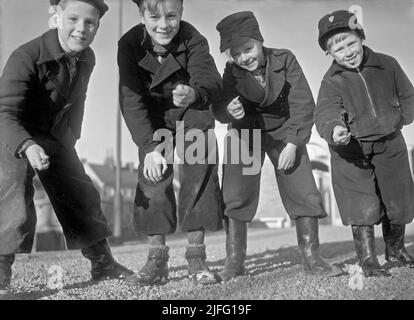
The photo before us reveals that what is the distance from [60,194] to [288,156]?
0.83 meters

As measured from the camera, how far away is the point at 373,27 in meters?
1.90

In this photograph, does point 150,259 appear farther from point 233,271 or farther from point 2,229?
point 2,229

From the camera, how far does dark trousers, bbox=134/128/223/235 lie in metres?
1.67

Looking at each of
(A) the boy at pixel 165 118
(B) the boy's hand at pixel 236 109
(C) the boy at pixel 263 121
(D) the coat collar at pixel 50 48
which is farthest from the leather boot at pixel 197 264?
(D) the coat collar at pixel 50 48

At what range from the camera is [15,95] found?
1.59 meters

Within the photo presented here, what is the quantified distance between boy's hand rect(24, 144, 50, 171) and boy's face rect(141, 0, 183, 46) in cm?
56

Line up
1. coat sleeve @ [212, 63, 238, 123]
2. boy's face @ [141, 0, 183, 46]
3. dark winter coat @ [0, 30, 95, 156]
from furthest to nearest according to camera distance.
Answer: coat sleeve @ [212, 63, 238, 123], boy's face @ [141, 0, 183, 46], dark winter coat @ [0, 30, 95, 156]

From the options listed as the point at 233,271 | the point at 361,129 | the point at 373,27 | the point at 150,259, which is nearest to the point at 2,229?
the point at 150,259

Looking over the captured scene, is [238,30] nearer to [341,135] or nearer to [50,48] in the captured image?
[341,135]

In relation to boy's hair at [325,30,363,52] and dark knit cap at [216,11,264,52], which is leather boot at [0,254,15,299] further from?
boy's hair at [325,30,363,52]

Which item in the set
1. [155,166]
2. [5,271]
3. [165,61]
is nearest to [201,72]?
[165,61]

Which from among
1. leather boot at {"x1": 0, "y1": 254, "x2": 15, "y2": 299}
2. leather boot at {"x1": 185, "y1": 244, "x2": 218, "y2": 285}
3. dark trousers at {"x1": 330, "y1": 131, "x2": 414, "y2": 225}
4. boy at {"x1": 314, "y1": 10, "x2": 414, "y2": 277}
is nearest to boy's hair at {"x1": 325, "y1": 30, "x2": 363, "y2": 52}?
boy at {"x1": 314, "y1": 10, "x2": 414, "y2": 277}

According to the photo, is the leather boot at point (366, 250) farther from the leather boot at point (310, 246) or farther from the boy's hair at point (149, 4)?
the boy's hair at point (149, 4)
